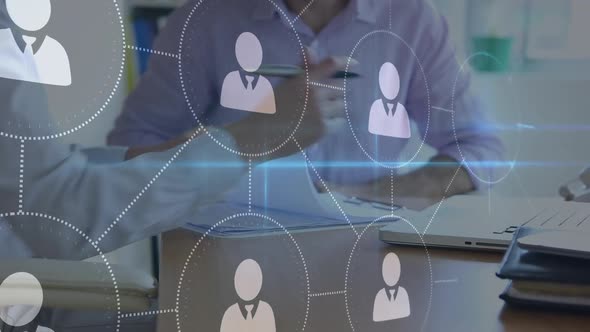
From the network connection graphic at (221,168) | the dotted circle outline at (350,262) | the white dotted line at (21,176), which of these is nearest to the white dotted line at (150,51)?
the network connection graphic at (221,168)

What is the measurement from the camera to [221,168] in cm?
56

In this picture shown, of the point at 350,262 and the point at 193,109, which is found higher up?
the point at 193,109

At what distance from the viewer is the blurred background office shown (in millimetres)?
1110

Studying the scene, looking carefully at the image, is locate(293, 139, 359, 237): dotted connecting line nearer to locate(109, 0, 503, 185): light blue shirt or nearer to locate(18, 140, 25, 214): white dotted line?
locate(109, 0, 503, 185): light blue shirt

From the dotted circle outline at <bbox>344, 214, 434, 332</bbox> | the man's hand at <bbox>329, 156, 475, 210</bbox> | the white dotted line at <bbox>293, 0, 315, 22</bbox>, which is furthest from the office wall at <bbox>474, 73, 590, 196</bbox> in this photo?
the white dotted line at <bbox>293, 0, 315, 22</bbox>

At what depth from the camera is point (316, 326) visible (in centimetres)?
68

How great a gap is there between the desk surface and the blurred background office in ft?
0.57

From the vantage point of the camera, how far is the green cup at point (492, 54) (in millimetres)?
1103

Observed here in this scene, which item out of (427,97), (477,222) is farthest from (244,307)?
(477,222)
